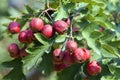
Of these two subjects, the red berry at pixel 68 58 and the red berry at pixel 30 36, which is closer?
the red berry at pixel 68 58

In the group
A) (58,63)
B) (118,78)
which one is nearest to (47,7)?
(58,63)

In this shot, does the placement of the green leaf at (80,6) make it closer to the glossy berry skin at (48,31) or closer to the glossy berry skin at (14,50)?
the glossy berry skin at (48,31)

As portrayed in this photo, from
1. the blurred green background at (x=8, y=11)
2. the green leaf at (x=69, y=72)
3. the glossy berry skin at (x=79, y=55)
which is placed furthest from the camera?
the blurred green background at (x=8, y=11)

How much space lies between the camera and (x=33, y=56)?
2396 mm

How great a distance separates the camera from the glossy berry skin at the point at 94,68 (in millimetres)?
2436

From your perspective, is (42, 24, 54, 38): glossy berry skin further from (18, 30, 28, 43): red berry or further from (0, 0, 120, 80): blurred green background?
(0, 0, 120, 80): blurred green background

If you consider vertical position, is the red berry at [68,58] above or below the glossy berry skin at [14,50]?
above

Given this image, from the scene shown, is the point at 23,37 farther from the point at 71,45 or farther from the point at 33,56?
the point at 71,45

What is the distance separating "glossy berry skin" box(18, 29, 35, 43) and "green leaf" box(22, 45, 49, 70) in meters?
0.09

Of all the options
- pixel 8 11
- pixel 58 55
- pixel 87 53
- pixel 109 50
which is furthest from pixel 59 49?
pixel 8 11

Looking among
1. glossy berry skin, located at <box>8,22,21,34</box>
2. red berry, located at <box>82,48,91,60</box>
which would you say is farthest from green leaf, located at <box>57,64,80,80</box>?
glossy berry skin, located at <box>8,22,21,34</box>

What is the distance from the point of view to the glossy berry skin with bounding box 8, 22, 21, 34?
2.60 meters

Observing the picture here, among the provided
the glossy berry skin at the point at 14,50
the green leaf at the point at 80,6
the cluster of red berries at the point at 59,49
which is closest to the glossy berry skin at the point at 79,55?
the cluster of red berries at the point at 59,49

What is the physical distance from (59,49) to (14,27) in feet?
1.17
